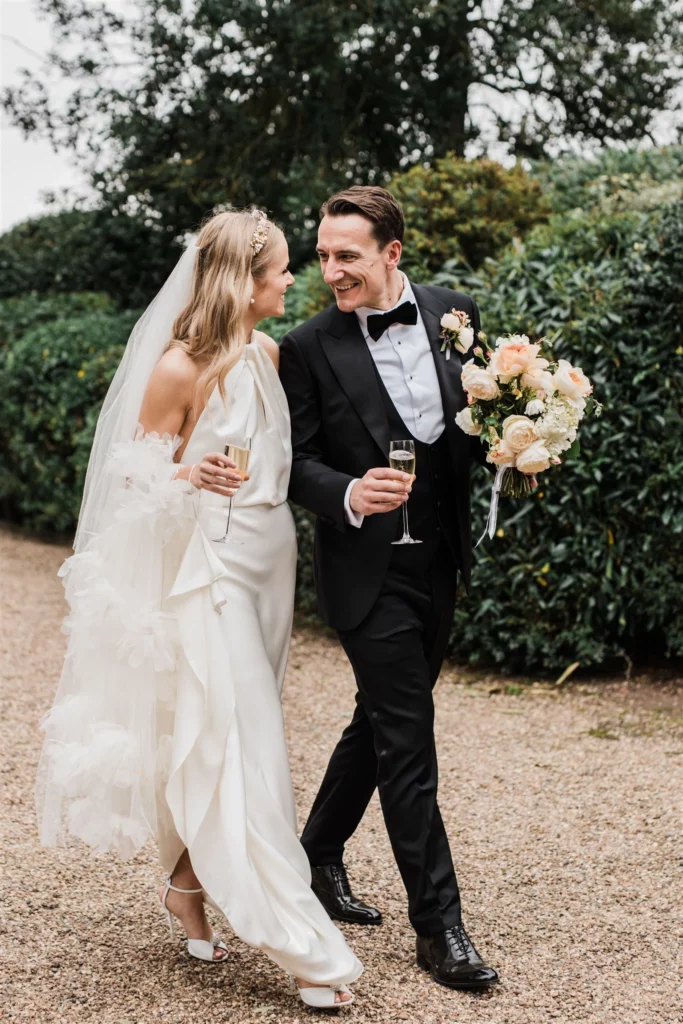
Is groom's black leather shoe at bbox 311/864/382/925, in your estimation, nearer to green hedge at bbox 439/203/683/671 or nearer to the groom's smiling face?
the groom's smiling face

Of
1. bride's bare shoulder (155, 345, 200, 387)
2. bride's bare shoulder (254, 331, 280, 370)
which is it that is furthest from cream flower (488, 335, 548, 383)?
bride's bare shoulder (155, 345, 200, 387)

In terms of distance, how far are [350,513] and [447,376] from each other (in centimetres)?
57

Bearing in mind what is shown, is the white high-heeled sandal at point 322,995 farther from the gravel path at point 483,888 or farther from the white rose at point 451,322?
the white rose at point 451,322

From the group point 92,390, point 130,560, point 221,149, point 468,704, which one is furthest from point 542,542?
point 221,149

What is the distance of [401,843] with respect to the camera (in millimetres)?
3254

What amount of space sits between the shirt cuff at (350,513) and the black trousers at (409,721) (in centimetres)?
18

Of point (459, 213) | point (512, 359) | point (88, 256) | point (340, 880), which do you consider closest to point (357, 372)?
point (512, 359)

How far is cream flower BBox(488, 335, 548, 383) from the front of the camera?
10.7 feet

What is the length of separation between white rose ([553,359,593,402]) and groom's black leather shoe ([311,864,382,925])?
5.81 feet

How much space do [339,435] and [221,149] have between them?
26.3 ft

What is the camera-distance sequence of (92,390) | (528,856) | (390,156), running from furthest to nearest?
(390,156)
(92,390)
(528,856)

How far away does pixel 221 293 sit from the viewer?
332cm

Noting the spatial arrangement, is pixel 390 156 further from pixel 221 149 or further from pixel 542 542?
pixel 542 542

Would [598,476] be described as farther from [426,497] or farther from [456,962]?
[456,962]
